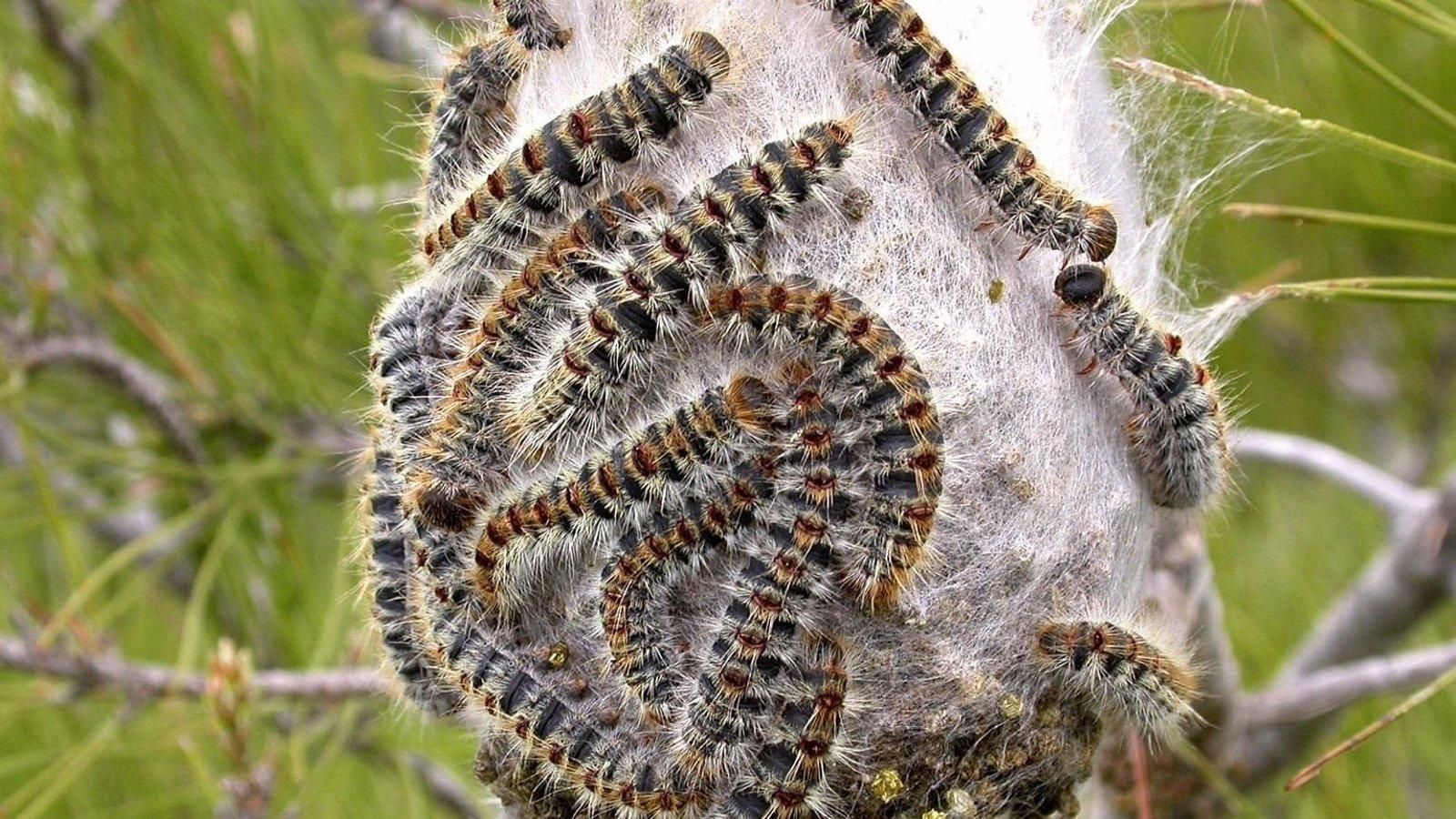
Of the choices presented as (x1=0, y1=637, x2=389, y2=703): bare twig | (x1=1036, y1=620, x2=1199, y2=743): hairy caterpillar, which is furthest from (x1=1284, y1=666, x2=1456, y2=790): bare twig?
(x1=0, y1=637, x2=389, y2=703): bare twig

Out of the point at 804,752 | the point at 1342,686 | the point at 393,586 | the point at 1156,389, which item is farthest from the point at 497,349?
the point at 1342,686

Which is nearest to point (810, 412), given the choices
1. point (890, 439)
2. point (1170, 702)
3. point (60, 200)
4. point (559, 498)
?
point (890, 439)

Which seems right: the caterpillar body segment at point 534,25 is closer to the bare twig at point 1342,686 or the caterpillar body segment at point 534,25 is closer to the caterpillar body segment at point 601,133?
the caterpillar body segment at point 601,133

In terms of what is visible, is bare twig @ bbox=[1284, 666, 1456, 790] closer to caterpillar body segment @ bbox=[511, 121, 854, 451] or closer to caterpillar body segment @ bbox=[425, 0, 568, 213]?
caterpillar body segment @ bbox=[511, 121, 854, 451]

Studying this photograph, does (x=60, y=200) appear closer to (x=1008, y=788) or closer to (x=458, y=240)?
(x=458, y=240)

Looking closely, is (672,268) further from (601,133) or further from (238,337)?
(238,337)

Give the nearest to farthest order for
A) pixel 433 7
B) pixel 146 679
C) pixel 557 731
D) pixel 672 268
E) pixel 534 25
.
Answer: pixel 672 268
pixel 557 731
pixel 534 25
pixel 146 679
pixel 433 7
